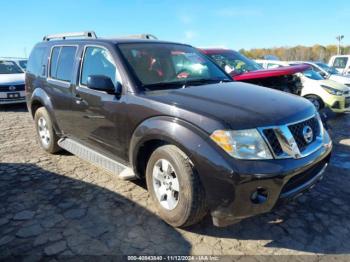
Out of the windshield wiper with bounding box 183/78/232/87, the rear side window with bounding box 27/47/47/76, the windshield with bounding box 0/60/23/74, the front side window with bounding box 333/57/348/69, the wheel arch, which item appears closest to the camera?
the wheel arch

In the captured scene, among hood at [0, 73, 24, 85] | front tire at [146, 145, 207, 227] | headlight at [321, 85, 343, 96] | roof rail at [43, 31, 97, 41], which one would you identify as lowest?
front tire at [146, 145, 207, 227]

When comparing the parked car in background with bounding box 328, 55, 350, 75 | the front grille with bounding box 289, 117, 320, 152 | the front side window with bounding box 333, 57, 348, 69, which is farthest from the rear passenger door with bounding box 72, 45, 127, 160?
the front side window with bounding box 333, 57, 348, 69

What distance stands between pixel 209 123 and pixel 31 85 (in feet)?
13.8

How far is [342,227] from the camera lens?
10.8ft

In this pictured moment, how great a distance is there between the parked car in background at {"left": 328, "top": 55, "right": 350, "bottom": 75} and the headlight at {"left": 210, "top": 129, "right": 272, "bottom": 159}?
15.5 m

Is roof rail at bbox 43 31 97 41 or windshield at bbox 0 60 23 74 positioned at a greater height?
roof rail at bbox 43 31 97 41

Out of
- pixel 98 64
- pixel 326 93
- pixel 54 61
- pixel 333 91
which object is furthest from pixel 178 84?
pixel 333 91

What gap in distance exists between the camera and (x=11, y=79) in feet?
35.5

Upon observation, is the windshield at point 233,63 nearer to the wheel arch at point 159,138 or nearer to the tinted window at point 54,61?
the tinted window at point 54,61

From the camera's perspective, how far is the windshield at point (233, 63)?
291 inches

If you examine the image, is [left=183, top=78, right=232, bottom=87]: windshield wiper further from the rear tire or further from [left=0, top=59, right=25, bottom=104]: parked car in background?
[left=0, top=59, right=25, bottom=104]: parked car in background

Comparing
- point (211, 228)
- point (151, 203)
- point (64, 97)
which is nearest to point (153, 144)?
point (151, 203)

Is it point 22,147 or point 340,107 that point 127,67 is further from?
point 340,107

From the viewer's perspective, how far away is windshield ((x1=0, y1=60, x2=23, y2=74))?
11914mm
